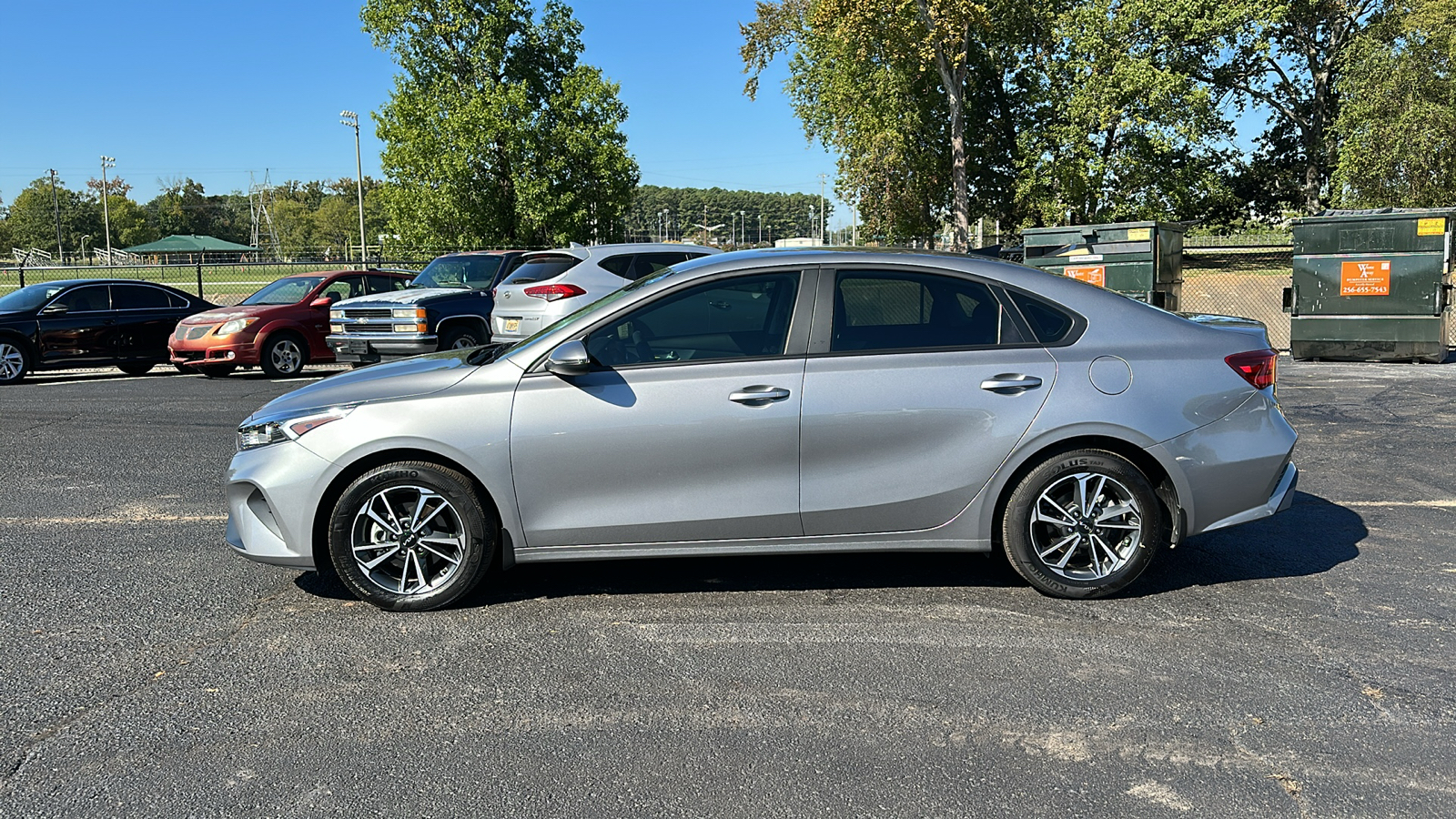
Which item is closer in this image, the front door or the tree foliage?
the front door

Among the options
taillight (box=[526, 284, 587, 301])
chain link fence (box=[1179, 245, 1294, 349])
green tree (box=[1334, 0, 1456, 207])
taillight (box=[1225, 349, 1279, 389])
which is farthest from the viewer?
green tree (box=[1334, 0, 1456, 207])

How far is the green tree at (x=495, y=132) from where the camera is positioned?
39438mm

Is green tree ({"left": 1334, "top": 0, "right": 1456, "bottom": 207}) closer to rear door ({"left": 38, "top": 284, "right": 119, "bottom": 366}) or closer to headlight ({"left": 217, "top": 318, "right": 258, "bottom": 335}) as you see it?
headlight ({"left": 217, "top": 318, "right": 258, "bottom": 335})

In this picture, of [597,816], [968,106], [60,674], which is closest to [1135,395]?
[597,816]

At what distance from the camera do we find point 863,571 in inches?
209

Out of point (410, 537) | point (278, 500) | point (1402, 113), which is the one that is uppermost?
point (1402, 113)

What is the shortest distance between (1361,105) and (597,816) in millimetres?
42008

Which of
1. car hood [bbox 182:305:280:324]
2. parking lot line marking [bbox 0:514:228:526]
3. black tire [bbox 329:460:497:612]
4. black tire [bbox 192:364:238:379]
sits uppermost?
car hood [bbox 182:305:280:324]

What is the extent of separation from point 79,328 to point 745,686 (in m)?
14.1

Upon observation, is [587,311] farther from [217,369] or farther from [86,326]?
[86,326]

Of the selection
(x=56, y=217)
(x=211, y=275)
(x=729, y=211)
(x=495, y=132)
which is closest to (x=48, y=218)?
(x=56, y=217)

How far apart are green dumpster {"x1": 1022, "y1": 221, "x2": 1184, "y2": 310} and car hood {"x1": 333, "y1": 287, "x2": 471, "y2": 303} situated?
802 cm

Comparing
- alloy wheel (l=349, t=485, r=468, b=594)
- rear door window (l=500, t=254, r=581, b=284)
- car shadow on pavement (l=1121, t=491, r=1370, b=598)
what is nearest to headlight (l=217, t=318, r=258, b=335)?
rear door window (l=500, t=254, r=581, b=284)

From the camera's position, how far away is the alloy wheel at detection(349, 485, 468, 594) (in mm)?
4691
